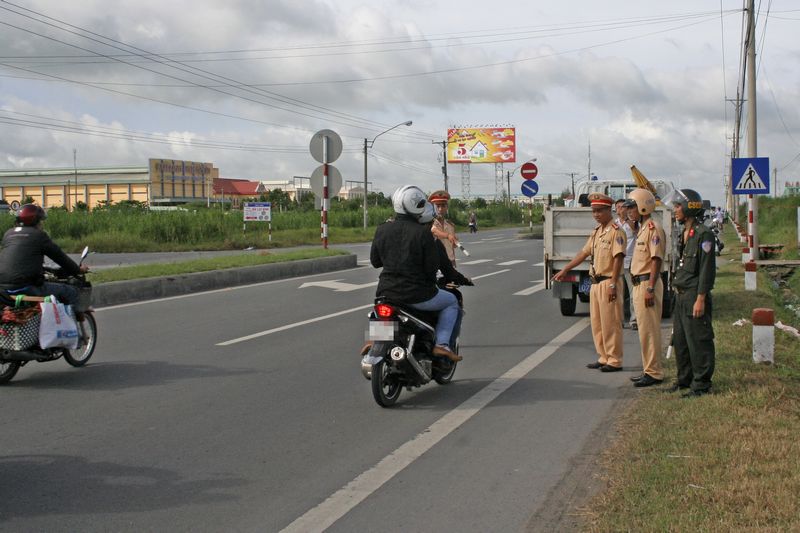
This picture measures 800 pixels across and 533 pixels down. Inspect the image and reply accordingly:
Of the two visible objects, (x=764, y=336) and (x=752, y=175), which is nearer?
(x=764, y=336)

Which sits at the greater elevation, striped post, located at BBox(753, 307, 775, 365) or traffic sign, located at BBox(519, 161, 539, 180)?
traffic sign, located at BBox(519, 161, 539, 180)

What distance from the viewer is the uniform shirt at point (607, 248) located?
842cm

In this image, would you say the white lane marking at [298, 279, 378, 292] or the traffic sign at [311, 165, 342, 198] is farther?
the traffic sign at [311, 165, 342, 198]

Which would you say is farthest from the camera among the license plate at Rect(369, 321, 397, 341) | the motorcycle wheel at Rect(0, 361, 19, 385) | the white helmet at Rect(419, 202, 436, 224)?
the motorcycle wheel at Rect(0, 361, 19, 385)

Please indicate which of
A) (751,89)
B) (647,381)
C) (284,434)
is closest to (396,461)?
(284,434)

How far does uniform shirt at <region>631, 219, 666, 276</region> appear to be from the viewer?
25.6 ft

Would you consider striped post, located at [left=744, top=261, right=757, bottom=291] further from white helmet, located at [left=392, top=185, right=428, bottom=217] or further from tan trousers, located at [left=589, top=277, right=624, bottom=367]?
white helmet, located at [left=392, top=185, right=428, bottom=217]

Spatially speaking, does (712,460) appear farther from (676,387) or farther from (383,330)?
(383,330)

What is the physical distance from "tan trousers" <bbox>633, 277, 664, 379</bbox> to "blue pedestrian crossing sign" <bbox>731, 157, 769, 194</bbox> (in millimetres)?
12649

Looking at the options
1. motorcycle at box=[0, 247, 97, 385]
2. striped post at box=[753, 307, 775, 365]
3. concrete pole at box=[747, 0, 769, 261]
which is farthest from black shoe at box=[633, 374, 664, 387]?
concrete pole at box=[747, 0, 769, 261]

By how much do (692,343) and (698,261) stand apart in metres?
0.69

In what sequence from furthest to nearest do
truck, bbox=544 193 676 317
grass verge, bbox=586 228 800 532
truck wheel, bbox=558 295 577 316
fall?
truck wheel, bbox=558 295 577 316
truck, bbox=544 193 676 317
grass verge, bbox=586 228 800 532

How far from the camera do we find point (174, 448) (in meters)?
5.89

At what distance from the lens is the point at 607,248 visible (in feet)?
27.8
